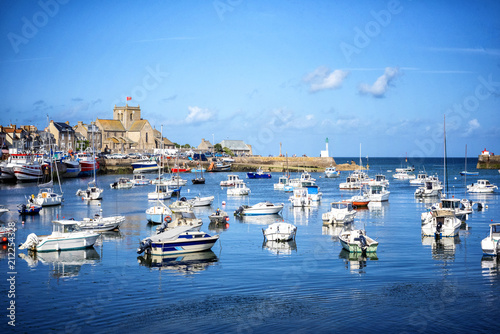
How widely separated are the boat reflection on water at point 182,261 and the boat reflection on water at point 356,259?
762cm

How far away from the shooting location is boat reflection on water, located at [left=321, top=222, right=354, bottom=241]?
4247cm

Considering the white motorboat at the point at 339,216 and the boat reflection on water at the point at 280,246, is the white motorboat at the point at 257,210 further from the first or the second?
the boat reflection on water at the point at 280,246

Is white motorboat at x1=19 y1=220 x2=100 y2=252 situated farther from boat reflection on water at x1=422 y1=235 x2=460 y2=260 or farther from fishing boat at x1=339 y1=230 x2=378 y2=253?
boat reflection on water at x1=422 y1=235 x2=460 y2=260

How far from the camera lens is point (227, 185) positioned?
98812 mm

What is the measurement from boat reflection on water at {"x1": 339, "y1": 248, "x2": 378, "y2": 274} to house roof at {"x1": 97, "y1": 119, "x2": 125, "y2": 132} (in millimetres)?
169239

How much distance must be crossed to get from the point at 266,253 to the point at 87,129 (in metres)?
163

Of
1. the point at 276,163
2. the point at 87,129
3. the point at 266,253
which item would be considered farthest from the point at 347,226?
the point at 87,129

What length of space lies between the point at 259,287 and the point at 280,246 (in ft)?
35.9

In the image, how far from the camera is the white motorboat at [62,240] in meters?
33.7

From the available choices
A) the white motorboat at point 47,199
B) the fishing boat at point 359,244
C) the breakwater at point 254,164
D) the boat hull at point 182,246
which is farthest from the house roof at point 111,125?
the fishing boat at point 359,244

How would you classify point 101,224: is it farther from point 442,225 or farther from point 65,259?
point 442,225

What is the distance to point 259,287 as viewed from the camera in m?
25.5

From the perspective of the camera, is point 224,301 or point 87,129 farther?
point 87,129

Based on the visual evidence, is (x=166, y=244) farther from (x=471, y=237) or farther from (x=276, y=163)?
(x=276, y=163)
